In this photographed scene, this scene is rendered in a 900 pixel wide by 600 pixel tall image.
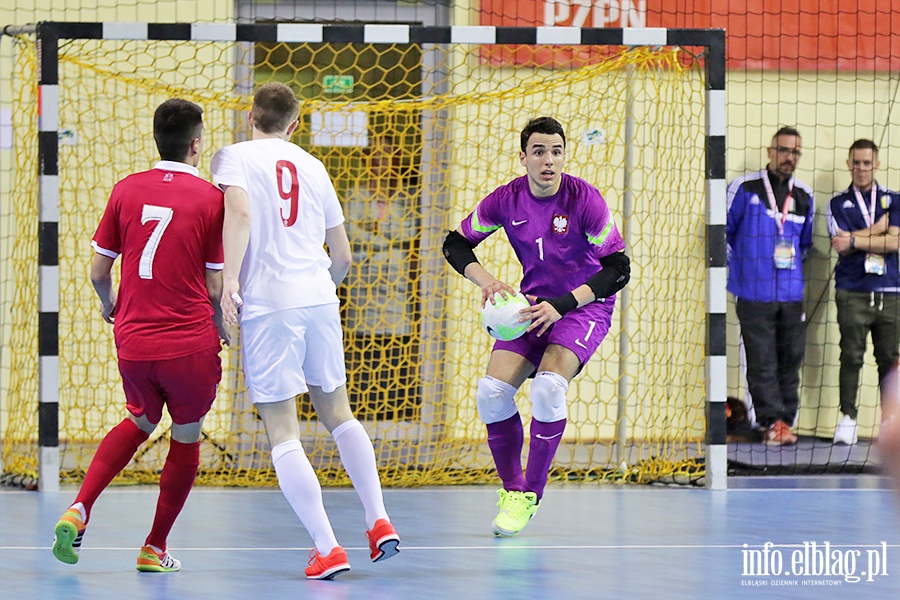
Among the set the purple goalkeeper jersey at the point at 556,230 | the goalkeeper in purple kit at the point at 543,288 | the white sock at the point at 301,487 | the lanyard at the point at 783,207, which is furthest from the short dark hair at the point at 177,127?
the lanyard at the point at 783,207

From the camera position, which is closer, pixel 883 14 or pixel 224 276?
pixel 224 276

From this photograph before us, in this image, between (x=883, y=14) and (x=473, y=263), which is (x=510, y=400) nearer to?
(x=473, y=263)

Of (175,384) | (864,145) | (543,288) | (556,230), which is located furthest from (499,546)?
(864,145)

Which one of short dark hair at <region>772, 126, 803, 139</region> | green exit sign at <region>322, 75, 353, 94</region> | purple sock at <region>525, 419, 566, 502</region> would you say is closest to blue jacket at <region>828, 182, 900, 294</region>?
short dark hair at <region>772, 126, 803, 139</region>

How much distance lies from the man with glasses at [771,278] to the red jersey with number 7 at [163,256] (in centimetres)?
522

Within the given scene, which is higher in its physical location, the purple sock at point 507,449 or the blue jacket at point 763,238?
the blue jacket at point 763,238

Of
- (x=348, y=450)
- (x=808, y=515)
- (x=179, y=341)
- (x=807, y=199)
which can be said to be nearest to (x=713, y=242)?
(x=808, y=515)

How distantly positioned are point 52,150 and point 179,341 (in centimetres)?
272

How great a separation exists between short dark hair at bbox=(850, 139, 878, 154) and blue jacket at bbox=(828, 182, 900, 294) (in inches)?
10.5

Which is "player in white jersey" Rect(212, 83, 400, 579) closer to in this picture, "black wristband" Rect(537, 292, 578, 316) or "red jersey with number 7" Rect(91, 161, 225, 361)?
"red jersey with number 7" Rect(91, 161, 225, 361)

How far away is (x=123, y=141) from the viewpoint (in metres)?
7.70

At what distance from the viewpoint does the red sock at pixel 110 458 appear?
4.14 m

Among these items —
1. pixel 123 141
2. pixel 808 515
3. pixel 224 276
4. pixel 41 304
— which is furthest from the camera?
pixel 123 141

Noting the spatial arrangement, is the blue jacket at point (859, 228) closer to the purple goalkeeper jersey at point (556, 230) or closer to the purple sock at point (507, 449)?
the purple goalkeeper jersey at point (556, 230)
